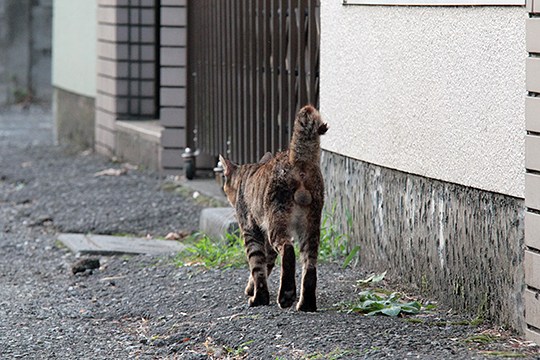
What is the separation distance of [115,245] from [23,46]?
1758 centimetres

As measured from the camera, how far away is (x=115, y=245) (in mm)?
9398

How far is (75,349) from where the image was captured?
20.3 feet

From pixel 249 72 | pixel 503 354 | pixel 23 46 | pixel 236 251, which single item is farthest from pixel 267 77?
pixel 23 46

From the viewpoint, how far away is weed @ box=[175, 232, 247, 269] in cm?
795

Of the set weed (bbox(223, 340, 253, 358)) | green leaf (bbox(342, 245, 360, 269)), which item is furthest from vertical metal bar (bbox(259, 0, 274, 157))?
weed (bbox(223, 340, 253, 358))

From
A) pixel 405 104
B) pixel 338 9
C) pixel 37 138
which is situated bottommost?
pixel 37 138

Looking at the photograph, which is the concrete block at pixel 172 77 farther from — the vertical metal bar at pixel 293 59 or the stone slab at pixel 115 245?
the vertical metal bar at pixel 293 59

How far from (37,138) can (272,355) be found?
47.7 ft

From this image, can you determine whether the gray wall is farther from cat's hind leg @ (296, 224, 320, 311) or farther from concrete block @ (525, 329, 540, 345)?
concrete block @ (525, 329, 540, 345)

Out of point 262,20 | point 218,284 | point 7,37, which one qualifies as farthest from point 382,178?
point 7,37

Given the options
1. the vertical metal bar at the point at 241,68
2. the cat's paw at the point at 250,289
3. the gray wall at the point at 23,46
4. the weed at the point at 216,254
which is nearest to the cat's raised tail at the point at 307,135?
the cat's paw at the point at 250,289

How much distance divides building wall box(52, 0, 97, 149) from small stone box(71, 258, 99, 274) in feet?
26.0

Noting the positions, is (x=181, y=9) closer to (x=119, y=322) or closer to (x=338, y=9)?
(x=338, y=9)

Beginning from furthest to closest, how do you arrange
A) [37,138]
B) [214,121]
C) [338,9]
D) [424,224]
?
[37,138] → [214,121] → [338,9] → [424,224]
